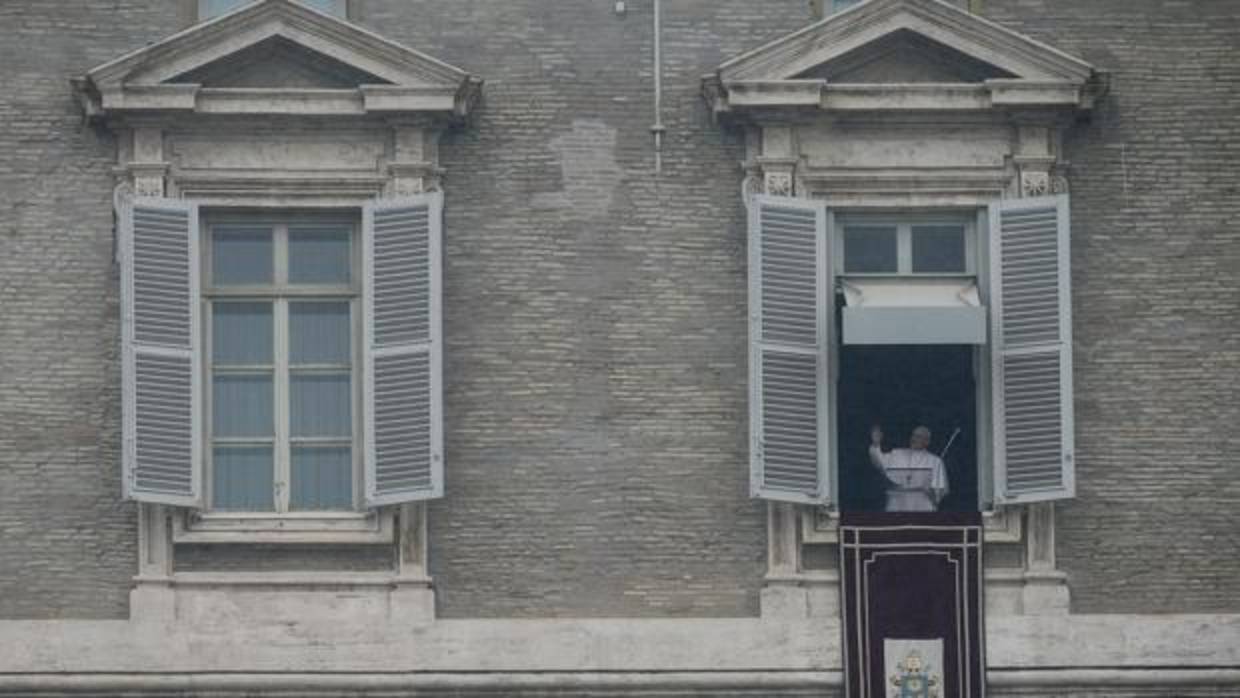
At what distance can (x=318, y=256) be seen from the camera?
115ft

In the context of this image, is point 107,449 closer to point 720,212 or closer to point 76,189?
point 76,189

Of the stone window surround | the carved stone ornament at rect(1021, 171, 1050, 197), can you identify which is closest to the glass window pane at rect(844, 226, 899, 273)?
the carved stone ornament at rect(1021, 171, 1050, 197)

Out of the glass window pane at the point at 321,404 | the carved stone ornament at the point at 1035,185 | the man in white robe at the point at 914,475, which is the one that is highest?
the carved stone ornament at the point at 1035,185

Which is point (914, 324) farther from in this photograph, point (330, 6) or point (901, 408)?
point (330, 6)

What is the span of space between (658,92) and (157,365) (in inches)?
153

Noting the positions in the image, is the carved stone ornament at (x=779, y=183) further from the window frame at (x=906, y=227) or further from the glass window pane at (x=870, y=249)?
the glass window pane at (x=870, y=249)

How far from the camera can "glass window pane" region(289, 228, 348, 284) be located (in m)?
34.9

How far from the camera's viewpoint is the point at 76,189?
34.8 meters

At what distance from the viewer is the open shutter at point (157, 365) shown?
34.3 m

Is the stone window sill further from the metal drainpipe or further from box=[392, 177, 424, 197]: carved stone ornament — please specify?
the metal drainpipe

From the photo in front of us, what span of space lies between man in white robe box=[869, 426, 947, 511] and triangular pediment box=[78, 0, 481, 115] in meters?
3.85

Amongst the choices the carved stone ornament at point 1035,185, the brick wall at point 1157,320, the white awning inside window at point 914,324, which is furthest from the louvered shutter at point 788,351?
the brick wall at point 1157,320

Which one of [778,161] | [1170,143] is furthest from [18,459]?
[1170,143]

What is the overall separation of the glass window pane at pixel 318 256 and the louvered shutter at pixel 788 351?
9.18 ft
